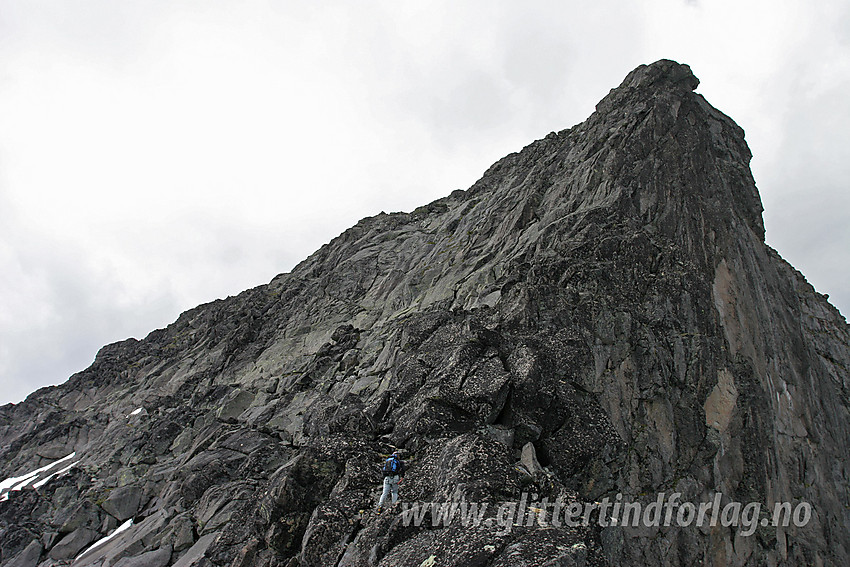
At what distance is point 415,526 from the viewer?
1232cm

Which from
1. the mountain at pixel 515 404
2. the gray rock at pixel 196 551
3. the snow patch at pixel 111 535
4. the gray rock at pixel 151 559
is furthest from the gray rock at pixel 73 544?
the gray rock at pixel 196 551

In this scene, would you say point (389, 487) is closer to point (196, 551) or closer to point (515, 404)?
point (515, 404)

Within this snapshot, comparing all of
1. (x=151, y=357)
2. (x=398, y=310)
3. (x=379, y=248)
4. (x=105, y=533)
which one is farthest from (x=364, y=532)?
(x=151, y=357)

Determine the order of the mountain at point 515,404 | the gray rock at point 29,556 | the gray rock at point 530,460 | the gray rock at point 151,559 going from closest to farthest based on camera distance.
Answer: the gray rock at point 530,460
the mountain at point 515,404
the gray rock at point 151,559
the gray rock at point 29,556

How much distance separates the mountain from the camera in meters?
14.9

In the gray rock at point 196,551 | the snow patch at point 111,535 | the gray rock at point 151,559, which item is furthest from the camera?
the snow patch at point 111,535

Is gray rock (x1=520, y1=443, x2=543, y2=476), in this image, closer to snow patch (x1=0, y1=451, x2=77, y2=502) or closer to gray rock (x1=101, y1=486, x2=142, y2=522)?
gray rock (x1=101, y1=486, x2=142, y2=522)

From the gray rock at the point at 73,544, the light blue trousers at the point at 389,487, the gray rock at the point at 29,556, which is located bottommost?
the gray rock at the point at 29,556

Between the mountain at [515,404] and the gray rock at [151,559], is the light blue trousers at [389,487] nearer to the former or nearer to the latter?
the mountain at [515,404]

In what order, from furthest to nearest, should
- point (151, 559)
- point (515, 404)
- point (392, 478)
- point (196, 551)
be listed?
1. point (151, 559)
2. point (196, 551)
3. point (515, 404)
4. point (392, 478)

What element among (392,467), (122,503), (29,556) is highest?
(392,467)

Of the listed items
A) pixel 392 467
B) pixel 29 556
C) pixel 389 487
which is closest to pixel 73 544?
pixel 29 556

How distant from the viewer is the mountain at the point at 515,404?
Answer: 1492 centimetres

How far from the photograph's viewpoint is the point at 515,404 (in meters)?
17.3
